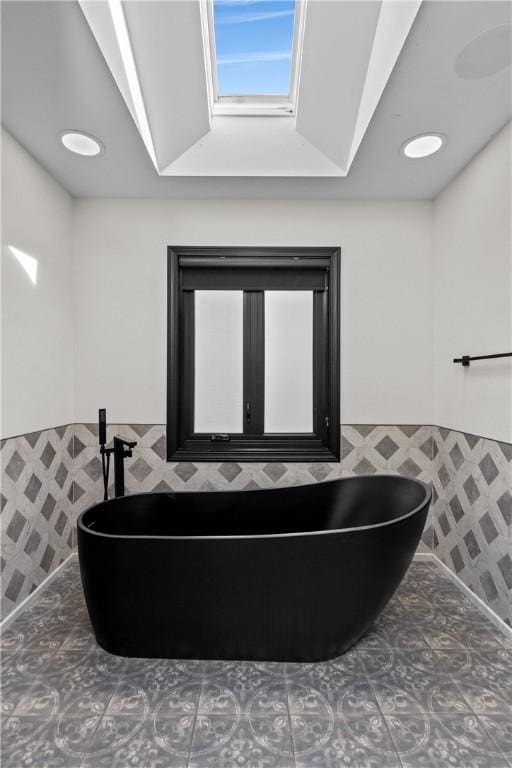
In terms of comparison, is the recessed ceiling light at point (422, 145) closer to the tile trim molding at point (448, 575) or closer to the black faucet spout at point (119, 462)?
the black faucet spout at point (119, 462)

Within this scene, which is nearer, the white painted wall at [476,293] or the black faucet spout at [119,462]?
the white painted wall at [476,293]

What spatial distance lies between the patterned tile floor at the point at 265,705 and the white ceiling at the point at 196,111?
2444 millimetres

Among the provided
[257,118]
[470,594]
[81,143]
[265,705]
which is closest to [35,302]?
[81,143]

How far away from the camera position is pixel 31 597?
2291 mm

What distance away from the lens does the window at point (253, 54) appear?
6.24 ft

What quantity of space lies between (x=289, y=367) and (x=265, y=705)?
1934 millimetres

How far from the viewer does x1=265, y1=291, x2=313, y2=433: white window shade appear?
2967 mm

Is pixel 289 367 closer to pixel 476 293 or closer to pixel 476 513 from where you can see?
pixel 476 293

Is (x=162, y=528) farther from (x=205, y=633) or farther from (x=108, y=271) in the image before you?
(x=108, y=271)

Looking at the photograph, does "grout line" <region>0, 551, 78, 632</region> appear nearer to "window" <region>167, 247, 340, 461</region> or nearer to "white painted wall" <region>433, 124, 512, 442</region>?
"window" <region>167, 247, 340, 461</region>

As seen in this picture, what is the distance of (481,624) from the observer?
6.93 ft

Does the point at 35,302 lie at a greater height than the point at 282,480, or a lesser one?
greater

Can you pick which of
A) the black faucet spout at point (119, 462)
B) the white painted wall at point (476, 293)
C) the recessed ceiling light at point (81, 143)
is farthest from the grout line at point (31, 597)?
the white painted wall at point (476, 293)

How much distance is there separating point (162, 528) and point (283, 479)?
865 millimetres
